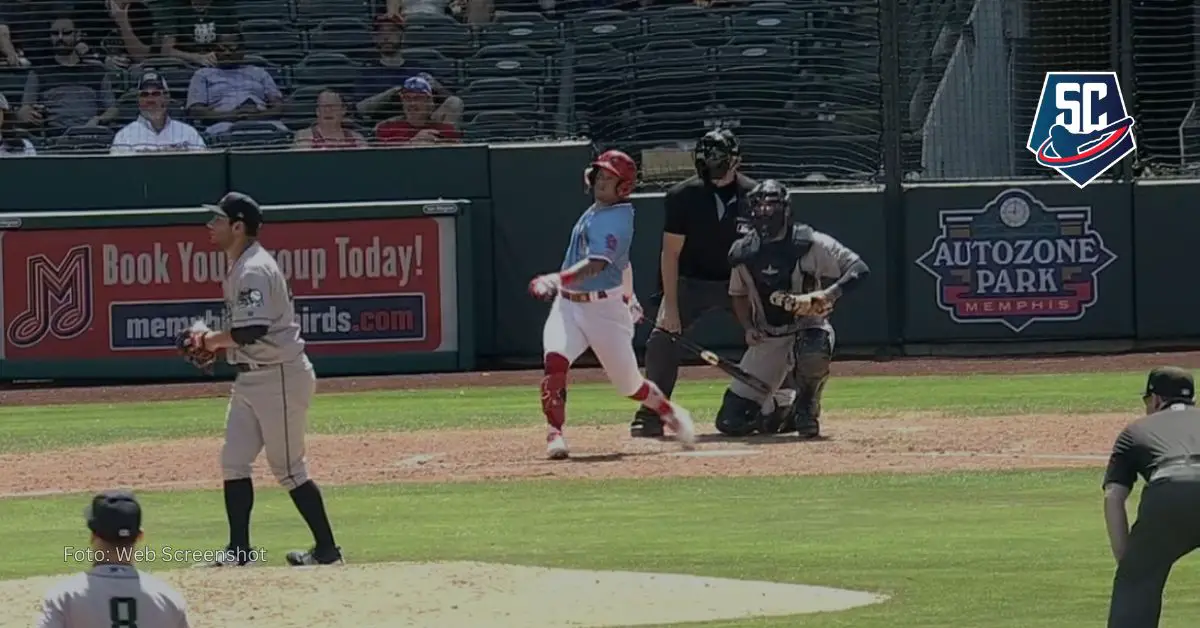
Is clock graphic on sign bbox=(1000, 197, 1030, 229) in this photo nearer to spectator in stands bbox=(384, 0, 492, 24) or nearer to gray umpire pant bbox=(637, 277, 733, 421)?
spectator in stands bbox=(384, 0, 492, 24)

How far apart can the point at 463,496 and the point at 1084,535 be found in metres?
3.49

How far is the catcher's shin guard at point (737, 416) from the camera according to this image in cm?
1323

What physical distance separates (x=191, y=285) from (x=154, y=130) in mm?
1696

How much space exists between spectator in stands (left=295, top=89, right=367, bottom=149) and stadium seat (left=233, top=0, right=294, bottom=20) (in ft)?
4.33

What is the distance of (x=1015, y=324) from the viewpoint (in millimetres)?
18828

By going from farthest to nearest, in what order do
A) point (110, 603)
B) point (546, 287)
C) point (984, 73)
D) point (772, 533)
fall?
point (984, 73) < point (546, 287) < point (772, 533) < point (110, 603)

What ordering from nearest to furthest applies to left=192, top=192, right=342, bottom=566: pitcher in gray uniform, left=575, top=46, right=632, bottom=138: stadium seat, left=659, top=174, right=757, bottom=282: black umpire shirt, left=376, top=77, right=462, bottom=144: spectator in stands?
left=192, top=192, right=342, bottom=566: pitcher in gray uniform
left=659, top=174, right=757, bottom=282: black umpire shirt
left=376, top=77, right=462, bottom=144: spectator in stands
left=575, top=46, right=632, bottom=138: stadium seat

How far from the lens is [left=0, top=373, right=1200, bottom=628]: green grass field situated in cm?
773

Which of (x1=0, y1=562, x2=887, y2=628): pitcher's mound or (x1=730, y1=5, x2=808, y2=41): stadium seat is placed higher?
(x1=730, y1=5, x2=808, y2=41): stadium seat

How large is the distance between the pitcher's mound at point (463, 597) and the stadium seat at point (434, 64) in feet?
38.4

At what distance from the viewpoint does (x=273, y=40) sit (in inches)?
781

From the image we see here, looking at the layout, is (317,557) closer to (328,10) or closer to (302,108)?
(302,108)

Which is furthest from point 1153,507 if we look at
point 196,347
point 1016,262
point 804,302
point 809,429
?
point 1016,262

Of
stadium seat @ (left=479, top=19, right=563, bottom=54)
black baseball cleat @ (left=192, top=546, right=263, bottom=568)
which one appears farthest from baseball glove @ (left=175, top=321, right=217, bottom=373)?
stadium seat @ (left=479, top=19, right=563, bottom=54)
